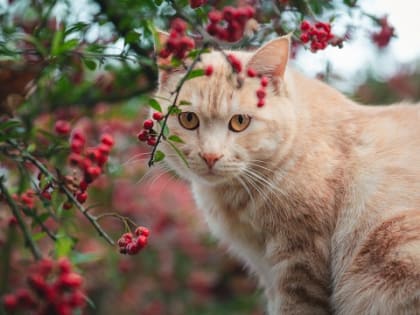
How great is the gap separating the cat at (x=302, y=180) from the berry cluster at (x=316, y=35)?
215 mm

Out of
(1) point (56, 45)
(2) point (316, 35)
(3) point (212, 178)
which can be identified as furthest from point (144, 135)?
(3) point (212, 178)

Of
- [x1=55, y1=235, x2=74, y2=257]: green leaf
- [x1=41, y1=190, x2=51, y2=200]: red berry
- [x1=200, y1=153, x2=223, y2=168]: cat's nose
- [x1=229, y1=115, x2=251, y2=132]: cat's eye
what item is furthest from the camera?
[x1=229, y1=115, x2=251, y2=132]: cat's eye

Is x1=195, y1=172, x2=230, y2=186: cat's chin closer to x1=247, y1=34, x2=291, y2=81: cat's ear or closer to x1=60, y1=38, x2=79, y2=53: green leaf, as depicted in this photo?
x1=247, y1=34, x2=291, y2=81: cat's ear

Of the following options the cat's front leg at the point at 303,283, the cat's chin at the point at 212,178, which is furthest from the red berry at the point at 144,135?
the cat's front leg at the point at 303,283

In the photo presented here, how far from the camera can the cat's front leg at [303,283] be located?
197cm

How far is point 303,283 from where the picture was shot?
1984mm

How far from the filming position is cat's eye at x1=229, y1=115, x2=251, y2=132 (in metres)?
1.97

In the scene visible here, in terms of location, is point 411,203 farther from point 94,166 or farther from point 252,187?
point 94,166

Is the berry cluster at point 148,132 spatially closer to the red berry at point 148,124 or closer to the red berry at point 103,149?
the red berry at point 148,124

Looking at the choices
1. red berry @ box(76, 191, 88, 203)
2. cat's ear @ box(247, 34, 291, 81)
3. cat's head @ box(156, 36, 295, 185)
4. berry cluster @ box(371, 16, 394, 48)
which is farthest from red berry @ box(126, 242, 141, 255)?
berry cluster @ box(371, 16, 394, 48)

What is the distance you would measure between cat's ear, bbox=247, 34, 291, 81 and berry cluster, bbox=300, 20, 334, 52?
0.52 feet

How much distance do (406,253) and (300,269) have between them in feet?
1.22

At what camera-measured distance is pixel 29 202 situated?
145 centimetres

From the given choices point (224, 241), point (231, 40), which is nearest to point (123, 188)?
point (224, 241)
